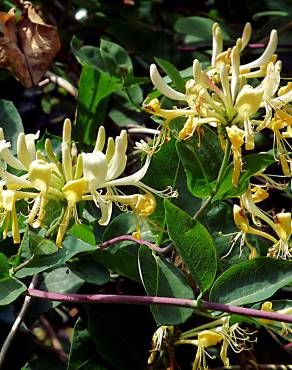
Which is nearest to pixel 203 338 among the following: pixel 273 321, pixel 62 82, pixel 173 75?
pixel 273 321

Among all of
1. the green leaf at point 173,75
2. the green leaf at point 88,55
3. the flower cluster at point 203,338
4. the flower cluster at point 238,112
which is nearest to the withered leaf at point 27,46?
the green leaf at point 88,55

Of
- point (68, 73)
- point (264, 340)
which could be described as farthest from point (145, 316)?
point (68, 73)

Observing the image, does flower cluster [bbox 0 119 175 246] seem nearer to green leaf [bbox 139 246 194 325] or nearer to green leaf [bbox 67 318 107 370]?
green leaf [bbox 139 246 194 325]

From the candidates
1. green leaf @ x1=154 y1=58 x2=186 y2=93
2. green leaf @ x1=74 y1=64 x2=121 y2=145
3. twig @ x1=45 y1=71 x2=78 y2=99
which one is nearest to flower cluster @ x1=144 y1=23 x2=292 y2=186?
green leaf @ x1=154 y1=58 x2=186 y2=93

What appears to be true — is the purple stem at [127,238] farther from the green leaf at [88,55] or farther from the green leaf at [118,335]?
the green leaf at [88,55]

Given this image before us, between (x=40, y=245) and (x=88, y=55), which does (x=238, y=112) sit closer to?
(x=40, y=245)

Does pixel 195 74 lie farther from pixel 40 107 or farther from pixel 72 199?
pixel 40 107

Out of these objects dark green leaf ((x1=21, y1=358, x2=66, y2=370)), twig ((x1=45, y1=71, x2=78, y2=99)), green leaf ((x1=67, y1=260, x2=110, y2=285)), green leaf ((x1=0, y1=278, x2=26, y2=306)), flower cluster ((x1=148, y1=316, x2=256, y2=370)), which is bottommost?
dark green leaf ((x1=21, y1=358, x2=66, y2=370))

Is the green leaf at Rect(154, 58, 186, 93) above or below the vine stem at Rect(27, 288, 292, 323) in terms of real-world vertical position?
above
